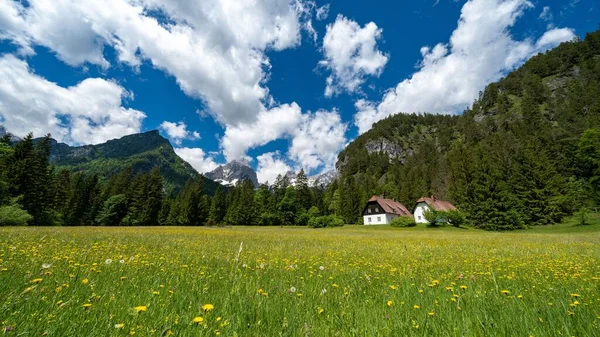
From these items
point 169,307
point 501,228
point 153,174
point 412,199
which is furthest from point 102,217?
point 412,199

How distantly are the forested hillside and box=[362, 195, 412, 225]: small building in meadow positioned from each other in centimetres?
1140

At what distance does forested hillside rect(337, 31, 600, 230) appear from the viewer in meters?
46.8

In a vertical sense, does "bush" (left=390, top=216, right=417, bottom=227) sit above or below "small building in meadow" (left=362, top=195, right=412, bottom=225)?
below

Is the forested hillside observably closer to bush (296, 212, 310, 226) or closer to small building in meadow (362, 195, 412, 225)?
small building in meadow (362, 195, 412, 225)

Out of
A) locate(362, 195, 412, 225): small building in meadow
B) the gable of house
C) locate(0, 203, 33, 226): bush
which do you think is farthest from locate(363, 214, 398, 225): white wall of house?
locate(0, 203, 33, 226): bush

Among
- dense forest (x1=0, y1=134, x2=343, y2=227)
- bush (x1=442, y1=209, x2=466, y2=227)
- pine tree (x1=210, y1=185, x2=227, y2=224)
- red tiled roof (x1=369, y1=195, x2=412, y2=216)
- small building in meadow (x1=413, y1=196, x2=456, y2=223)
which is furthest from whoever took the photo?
pine tree (x1=210, y1=185, x2=227, y2=224)

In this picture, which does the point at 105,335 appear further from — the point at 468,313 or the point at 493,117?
the point at 493,117

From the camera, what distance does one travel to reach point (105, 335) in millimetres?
1820

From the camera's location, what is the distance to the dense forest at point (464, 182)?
46500 millimetres

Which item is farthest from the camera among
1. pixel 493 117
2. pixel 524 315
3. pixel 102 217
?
pixel 493 117

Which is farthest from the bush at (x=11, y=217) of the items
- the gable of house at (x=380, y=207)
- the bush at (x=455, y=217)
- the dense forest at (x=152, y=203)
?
the gable of house at (x=380, y=207)

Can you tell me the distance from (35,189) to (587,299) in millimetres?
70911

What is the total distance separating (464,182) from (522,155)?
13001mm

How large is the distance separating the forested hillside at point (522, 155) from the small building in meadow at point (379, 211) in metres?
11.4
